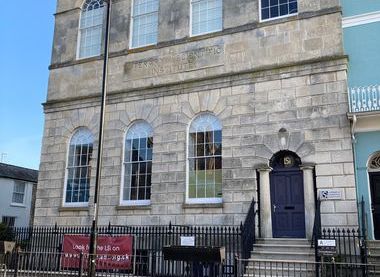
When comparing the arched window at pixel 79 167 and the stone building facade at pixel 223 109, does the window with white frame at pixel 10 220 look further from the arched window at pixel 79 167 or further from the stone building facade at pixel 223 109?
the arched window at pixel 79 167

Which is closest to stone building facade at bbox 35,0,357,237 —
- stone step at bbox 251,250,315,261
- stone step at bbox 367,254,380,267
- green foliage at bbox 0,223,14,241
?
stone step at bbox 251,250,315,261

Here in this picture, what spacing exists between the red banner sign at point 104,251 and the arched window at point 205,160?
2.70 metres

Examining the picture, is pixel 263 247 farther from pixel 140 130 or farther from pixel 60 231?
pixel 60 231

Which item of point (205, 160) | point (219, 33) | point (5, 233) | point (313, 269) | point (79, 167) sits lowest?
point (313, 269)

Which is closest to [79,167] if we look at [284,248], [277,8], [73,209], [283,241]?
[73,209]

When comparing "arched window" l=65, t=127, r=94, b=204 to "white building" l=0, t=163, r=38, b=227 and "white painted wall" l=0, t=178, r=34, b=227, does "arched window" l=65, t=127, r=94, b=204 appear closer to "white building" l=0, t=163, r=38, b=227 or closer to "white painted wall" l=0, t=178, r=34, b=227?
"white building" l=0, t=163, r=38, b=227

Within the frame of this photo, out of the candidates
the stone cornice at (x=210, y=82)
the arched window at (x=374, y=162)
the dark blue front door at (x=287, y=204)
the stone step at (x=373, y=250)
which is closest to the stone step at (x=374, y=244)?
the stone step at (x=373, y=250)

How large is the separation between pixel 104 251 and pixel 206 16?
9.30 metres

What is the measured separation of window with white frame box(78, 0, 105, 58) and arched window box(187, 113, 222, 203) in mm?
6181

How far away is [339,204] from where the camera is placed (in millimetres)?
12492

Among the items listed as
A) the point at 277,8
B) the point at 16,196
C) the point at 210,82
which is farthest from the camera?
the point at 16,196

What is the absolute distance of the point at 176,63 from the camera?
16188 millimetres

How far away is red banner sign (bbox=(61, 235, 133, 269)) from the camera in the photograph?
510 inches

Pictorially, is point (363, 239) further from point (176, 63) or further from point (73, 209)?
point (73, 209)
